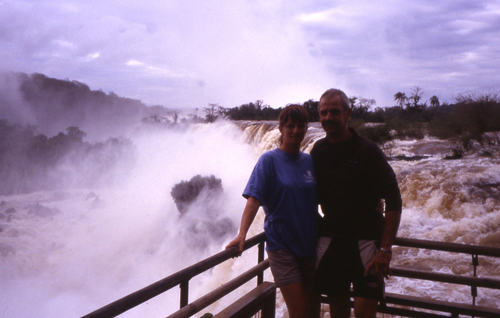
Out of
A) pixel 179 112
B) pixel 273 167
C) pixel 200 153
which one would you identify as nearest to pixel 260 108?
pixel 200 153

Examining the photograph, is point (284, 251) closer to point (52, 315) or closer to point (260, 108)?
point (52, 315)

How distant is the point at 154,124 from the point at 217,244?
33356 mm

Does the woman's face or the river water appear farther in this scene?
the river water

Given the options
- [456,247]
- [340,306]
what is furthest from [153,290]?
[456,247]

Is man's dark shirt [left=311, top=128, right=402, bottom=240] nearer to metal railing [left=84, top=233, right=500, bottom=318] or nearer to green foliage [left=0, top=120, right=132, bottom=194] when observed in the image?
metal railing [left=84, top=233, right=500, bottom=318]

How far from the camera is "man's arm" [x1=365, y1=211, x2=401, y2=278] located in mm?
1737

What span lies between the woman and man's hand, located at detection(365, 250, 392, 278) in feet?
0.95

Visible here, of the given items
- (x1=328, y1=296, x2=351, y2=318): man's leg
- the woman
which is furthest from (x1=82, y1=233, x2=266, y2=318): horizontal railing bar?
(x1=328, y1=296, x2=351, y2=318): man's leg

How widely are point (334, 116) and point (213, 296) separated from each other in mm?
1085

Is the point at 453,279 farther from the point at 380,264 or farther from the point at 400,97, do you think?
the point at 400,97

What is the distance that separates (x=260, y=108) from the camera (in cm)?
3638

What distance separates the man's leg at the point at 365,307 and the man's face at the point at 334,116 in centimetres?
82

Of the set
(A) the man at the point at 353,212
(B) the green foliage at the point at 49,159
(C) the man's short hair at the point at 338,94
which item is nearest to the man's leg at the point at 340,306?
(A) the man at the point at 353,212

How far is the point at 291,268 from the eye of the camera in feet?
6.14
